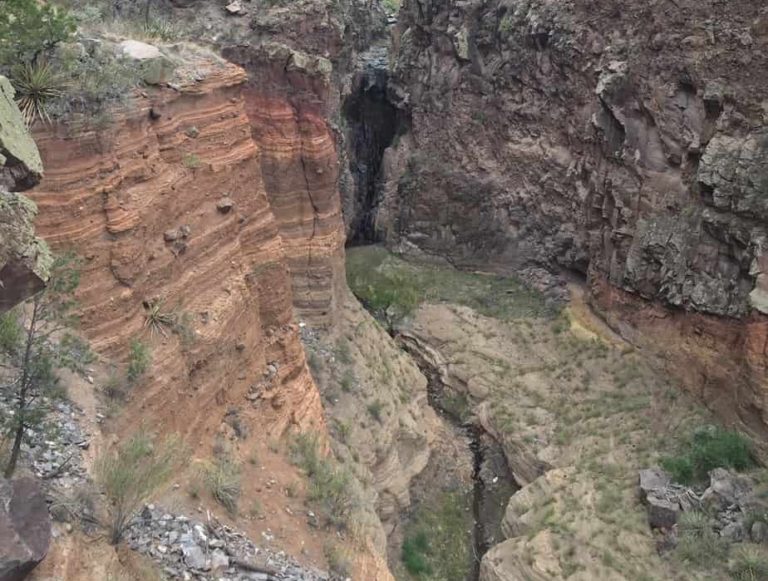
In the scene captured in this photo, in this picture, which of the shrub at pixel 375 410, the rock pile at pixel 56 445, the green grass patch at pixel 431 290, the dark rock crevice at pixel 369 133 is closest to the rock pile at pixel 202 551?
the rock pile at pixel 56 445

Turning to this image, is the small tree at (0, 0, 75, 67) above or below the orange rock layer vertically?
above

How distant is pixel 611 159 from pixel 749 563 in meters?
17.9

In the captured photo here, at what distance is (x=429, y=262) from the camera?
39.3m

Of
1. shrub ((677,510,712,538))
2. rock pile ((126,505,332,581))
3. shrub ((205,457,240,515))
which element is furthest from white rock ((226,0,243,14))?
shrub ((677,510,712,538))

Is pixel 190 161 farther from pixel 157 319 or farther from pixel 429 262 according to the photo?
pixel 429 262

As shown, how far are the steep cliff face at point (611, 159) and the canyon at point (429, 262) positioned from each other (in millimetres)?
121

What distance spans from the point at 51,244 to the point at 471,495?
18078 mm

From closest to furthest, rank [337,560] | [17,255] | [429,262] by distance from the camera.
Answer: [17,255]
[337,560]
[429,262]

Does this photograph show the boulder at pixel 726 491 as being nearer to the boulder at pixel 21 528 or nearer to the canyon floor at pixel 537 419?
the canyon floor at pixel 537 419

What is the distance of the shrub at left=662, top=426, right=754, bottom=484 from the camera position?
72.8 ft

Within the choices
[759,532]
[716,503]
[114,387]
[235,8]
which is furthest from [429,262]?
[114,387]

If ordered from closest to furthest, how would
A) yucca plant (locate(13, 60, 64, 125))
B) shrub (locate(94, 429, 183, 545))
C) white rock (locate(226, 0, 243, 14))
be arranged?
shrub (locate(94, 429, 183, 545)) < yucca plant (locate(13, 60, 64, 125)) < white rock (locate(226, 0, 243, 14))

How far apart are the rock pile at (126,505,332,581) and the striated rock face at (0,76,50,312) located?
3.74 meters

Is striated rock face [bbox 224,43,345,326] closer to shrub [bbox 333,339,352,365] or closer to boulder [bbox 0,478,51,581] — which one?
shrub [bbox 333,339,352,365]
